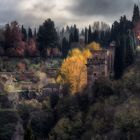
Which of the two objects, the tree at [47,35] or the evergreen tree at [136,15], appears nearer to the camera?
the evergreen tree at [136,15]

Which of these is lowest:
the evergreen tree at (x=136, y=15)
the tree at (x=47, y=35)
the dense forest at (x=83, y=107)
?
the dense forest at (x=83, y=107)

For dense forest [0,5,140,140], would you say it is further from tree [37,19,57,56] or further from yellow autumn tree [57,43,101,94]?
tree [37,19,57,56]

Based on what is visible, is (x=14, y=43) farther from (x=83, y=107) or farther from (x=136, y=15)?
(x=83, y=107)

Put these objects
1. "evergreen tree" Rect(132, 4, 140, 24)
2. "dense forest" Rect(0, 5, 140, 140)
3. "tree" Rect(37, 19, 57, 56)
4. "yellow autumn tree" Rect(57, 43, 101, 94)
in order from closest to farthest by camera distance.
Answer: "dense forest" Rect(0, 5, 140, 140), "yellow autumn tree" Rect(57, 43, 101, 94), "evergreen tree" Rect(132, 4, 140, 24), "tree" Rect(37, 19, 57, 56)

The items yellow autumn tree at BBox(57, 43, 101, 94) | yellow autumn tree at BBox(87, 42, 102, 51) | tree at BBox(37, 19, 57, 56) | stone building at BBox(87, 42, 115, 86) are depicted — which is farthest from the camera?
tree at BBox(37, 19, 57, 56)

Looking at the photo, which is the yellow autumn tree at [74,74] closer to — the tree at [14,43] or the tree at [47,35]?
the tree at [14,43]

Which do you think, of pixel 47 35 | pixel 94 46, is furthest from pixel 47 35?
pixel 94 46

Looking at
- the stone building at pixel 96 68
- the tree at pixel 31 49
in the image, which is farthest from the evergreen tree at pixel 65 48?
the stone building at pixel 96 68

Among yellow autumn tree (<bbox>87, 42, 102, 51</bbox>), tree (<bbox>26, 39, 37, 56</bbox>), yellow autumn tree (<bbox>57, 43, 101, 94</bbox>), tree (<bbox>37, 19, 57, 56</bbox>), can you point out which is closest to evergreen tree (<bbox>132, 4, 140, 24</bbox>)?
yellow autumn tree (<bbox>87, 42, 102, 51</bbox>)

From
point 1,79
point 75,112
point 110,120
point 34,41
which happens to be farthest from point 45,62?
point 110,120

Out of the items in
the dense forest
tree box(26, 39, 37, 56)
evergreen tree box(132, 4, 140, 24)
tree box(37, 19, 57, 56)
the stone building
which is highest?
evergreen tree box(132, 4, 140, 24)

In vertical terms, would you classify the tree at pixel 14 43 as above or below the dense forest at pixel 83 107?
above
